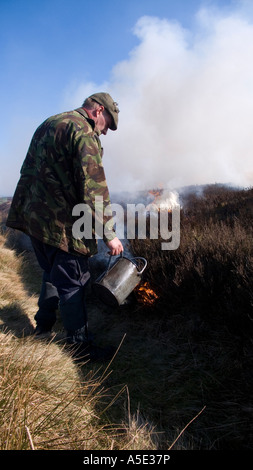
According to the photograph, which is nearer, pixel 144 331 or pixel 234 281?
pixel 234 281

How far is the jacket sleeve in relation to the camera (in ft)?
6.95

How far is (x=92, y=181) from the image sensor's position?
2.17 metres

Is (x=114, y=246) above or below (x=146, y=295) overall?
above

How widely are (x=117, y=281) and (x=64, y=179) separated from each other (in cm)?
113

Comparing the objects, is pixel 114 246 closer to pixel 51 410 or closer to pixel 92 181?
pixel 92 181

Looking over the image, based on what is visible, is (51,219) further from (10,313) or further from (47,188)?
(10,313)

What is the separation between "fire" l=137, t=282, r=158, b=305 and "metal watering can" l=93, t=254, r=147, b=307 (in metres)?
0.48

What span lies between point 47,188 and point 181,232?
251cm

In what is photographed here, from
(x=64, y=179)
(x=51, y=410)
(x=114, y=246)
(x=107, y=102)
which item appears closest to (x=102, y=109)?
(x=107, y=102)

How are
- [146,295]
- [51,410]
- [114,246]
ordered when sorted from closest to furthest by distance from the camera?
[51,410]
[114,246]
[146,295]

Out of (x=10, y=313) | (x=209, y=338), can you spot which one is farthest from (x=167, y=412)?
(x=10, y=313)

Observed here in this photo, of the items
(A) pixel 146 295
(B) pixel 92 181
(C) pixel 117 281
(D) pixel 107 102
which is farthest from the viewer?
(A) pixel 146 295

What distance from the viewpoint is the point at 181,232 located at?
4.17m

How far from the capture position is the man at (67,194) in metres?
2.16
